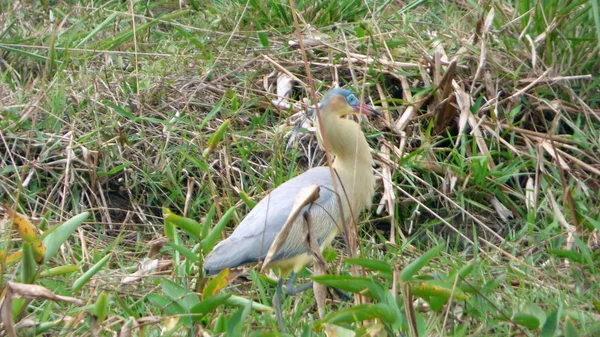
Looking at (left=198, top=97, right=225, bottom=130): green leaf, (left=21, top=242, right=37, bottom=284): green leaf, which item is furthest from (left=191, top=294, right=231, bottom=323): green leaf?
(left=198, top=97, right=225, bottom=130): green leaf

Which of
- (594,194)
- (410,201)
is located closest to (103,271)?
(410,201)

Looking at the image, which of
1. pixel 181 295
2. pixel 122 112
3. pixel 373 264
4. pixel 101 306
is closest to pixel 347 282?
pixel 373 264

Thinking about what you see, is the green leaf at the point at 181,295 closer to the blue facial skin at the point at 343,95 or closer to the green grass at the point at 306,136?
the green grass at the point at 306,136

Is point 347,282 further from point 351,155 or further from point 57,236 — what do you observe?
point 351,155

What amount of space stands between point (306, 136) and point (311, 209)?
0.93m

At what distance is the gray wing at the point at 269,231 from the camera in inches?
156

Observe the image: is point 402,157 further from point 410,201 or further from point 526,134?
point 526,134

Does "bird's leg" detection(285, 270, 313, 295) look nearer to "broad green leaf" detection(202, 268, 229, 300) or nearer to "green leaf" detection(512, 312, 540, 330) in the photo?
"broad green leaf" detection(202, 268, 229, 300)

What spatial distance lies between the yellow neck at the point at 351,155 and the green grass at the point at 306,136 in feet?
0.57

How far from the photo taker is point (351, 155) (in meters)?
4.50

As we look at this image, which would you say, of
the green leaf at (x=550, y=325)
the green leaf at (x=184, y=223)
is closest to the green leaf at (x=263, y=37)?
the green leaf at (x=184, y=223)

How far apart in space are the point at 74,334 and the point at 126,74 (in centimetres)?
238

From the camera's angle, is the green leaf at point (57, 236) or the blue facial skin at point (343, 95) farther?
the blue facial skin at point (343, 95)

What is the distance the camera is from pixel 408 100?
5238 millimetres
